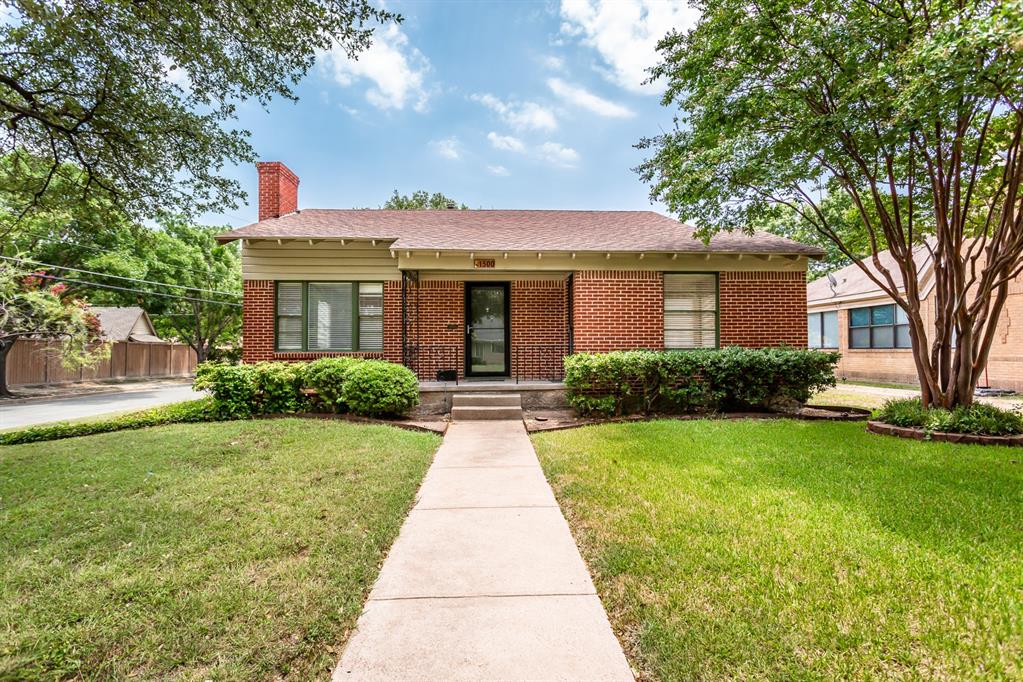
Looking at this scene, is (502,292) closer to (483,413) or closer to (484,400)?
(484,400)

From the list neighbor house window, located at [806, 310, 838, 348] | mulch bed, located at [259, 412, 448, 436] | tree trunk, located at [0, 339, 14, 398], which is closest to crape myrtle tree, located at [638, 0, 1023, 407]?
mulch bed, located at [259, 412, 448, 436]

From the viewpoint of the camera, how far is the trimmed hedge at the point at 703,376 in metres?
8.13

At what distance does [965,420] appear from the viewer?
5.90 metres

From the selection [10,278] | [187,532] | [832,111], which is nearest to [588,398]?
[832,111]

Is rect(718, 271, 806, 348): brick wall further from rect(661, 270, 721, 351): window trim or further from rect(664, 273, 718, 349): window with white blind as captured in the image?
rect(664, 273, 718, 349): window with white blind

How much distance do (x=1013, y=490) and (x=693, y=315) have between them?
618cm

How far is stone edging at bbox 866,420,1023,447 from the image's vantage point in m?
5.59

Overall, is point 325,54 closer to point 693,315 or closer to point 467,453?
point 467,453

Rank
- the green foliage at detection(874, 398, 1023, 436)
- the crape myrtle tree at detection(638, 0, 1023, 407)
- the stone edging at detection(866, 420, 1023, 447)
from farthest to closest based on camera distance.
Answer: the green foliage at detection(874, 398, 1023, 436), the stone edging at detection(866, 420, 1023, 447), the crape myrtle tree at detection(638, 0, 1023, 407)

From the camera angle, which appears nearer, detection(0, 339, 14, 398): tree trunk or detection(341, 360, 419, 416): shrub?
detection(341, 360, 419, 416): shrub

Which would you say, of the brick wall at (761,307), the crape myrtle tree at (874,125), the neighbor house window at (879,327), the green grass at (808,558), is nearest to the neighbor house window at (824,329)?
the neighbor house window at (879,327)

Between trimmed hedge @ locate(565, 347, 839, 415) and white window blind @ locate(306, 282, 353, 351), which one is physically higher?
white window blind @ locate(306, 282, 353, 351)

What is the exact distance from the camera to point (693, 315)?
388 inches

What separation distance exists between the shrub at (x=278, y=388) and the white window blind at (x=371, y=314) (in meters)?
1.85
